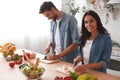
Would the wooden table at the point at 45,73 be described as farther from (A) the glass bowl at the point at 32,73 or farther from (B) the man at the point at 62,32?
(B) the man at the point at 62,32

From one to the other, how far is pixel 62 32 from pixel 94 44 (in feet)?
2.25

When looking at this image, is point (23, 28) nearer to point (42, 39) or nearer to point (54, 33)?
point (42, 39)

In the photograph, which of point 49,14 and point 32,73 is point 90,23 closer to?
point 49,14

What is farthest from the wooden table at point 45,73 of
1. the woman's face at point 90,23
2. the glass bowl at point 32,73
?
the woman's face at point 90,23

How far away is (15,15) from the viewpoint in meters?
4.10

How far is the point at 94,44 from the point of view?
2184 mm

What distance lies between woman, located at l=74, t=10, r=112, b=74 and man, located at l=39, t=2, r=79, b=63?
8.8 inches

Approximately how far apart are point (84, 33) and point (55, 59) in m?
0.46

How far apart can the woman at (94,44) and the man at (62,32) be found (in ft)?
0.74

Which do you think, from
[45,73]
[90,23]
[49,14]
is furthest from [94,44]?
[49,14]

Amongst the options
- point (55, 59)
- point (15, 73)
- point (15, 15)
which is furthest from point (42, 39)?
point (15, 73)

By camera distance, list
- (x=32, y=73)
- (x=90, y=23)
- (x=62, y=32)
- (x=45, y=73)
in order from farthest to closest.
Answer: (x=62, y=32) < (x=90, y=23) < (x=45, y=73) < (x=32, y=73)

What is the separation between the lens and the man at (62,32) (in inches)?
101

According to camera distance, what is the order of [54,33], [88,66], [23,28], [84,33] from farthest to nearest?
[23,28] < [54,33] < [84,33] < [88,66]
